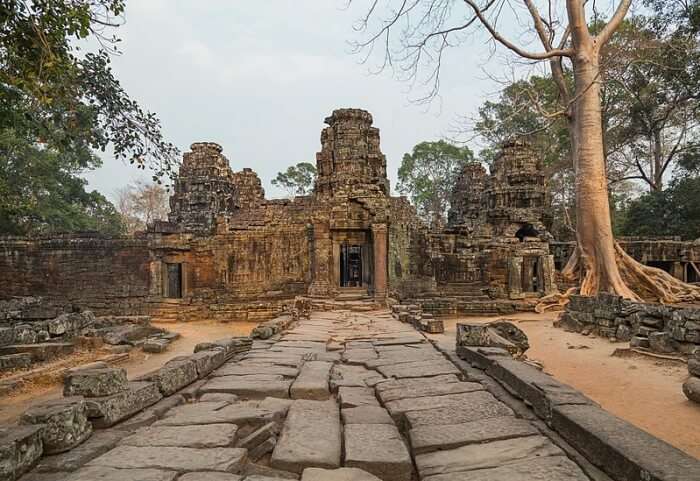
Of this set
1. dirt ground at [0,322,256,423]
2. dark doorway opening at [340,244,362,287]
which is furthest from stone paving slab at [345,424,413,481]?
dark doorway opening at [340,244,362,287]

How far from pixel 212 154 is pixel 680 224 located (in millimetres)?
24625

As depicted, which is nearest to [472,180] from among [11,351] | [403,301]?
[403,301]

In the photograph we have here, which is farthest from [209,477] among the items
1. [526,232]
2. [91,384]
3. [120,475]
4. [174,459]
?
[526,232]

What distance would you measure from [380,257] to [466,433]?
33.9 ft

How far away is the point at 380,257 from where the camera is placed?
12.8 meters

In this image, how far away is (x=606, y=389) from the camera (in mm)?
5102

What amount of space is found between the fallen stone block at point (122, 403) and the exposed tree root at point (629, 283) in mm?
11825

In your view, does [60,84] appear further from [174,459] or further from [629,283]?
[629,283]

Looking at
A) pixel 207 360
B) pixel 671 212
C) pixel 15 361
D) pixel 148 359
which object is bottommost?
pixel 148 359

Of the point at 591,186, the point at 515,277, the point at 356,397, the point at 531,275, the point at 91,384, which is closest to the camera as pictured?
the point at 91,384

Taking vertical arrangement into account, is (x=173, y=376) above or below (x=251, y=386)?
above

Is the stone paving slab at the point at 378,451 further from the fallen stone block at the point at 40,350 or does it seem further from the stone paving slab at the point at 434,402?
the fallen stone block at the point at 40,350

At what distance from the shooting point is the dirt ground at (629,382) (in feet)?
12.5

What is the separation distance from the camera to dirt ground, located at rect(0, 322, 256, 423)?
19.2 ft
